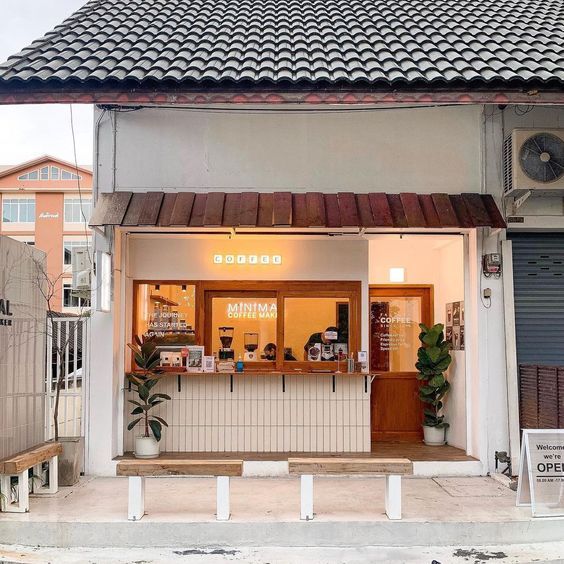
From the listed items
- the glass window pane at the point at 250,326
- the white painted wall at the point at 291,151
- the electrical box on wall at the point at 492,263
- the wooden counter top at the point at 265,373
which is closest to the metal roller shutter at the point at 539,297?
the electrical box on wall at the point at 492,263

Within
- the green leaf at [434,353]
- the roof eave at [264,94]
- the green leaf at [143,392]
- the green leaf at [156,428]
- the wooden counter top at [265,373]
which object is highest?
the roof eave at [264,94]

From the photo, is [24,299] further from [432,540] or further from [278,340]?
[432,540]

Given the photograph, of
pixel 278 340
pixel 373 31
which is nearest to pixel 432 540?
pixel 278 340

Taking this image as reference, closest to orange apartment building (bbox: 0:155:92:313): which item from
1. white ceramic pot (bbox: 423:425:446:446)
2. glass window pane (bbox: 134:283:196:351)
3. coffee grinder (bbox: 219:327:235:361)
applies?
glass window pane (bbox: 134:283:196:351)

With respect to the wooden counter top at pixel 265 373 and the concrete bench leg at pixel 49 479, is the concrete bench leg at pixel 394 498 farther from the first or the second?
the concrete bench leg at pixel 49 479

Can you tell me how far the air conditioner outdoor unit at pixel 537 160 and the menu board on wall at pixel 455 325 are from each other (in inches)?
80.8

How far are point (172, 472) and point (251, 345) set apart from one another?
3632 millimetres

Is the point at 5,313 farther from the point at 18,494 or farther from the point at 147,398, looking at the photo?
the point at 147,398

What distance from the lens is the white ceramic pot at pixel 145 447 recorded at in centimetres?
944

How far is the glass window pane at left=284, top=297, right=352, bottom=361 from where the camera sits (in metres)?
10.4

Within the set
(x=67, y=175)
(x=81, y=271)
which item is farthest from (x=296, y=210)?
(x=67, y=175)

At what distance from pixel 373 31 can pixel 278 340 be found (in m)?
4.38

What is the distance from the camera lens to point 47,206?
167ft

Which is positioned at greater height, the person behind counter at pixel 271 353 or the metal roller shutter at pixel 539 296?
the metal roller shutter at pixel 539 296
